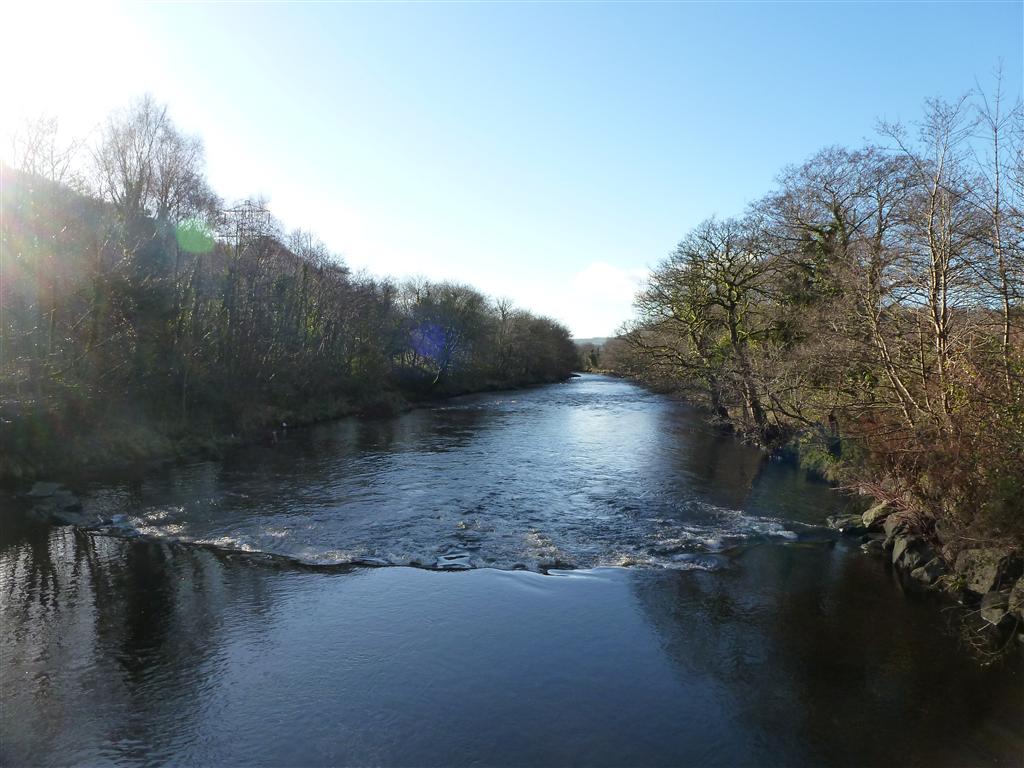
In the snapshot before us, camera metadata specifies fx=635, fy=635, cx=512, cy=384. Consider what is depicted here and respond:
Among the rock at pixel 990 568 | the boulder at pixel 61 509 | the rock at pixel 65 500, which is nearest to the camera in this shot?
the rock at pixel 990 568

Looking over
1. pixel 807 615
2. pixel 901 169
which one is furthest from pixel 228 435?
pixel 901 169

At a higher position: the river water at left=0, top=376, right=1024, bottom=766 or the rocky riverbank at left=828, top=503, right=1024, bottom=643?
the rocky riverbank at left=828, top=503, right=1024, bottom=643

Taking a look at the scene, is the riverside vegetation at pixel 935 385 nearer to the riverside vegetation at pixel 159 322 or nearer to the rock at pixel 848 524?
the rock at pixel 848 524

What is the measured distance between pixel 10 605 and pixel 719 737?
10.8 metres

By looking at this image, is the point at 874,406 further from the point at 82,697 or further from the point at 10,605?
the point at 10,605

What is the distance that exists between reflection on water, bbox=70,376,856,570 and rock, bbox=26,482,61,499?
1223 mm

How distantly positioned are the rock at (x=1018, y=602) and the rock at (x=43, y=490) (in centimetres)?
2112

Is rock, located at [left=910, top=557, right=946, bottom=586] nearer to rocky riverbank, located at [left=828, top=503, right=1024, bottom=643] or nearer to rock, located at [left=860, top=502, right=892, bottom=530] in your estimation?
rocky riverbank, located at [left=828, top=503, right=1024, bottom=643]

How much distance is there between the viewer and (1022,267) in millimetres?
10484

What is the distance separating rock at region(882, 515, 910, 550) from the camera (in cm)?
1341

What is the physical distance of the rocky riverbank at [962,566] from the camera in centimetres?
978

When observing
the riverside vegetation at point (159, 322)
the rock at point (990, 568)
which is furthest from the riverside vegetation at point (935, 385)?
the riverside vegetation at point (159, 322)

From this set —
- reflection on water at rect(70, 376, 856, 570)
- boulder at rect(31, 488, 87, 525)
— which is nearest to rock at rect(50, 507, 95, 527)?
boulder at rect(31, 488, 87, 525)

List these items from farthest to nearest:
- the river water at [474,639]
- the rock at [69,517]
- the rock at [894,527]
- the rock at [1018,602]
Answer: the rock at [69,517] < the rock at [894,527] < the rock at [1018,602] < the river water at [474,639]
